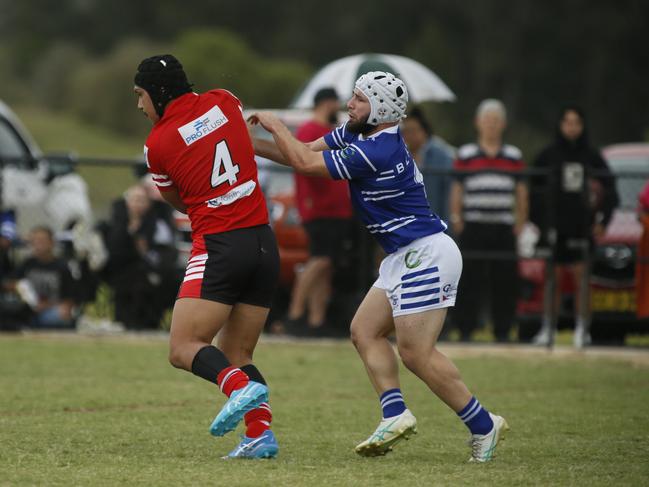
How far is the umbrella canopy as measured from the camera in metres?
14.4

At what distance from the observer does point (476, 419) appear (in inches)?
281

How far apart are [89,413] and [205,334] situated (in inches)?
81.7

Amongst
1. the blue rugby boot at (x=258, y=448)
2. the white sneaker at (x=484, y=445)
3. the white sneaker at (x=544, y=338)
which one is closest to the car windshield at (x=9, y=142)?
the white sneaker at (x=544, y=338)

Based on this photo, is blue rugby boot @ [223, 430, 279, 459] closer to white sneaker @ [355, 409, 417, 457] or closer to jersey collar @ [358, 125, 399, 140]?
white sneaker @ [355, 409, 417, 457]

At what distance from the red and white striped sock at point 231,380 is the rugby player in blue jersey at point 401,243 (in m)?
0.75

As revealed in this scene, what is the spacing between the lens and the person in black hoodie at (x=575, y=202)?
42.2 feet

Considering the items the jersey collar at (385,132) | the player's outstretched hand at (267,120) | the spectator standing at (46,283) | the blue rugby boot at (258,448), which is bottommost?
the spectator standing at (46,283)

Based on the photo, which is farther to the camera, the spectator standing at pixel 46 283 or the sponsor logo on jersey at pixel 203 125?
the spectator standing at pixel 46 283

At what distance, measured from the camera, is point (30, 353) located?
12102 mm

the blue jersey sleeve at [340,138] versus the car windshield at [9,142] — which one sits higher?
the blue jersey sleeve at [340,138]

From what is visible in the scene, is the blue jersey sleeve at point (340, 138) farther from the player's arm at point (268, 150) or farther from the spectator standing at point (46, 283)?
the spectator standing at point (46, 283)

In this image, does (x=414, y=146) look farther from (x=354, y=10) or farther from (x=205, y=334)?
(x=354, y=10)

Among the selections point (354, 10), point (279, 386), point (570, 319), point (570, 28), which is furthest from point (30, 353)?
point (354, 10)

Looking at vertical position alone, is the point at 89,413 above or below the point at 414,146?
below
